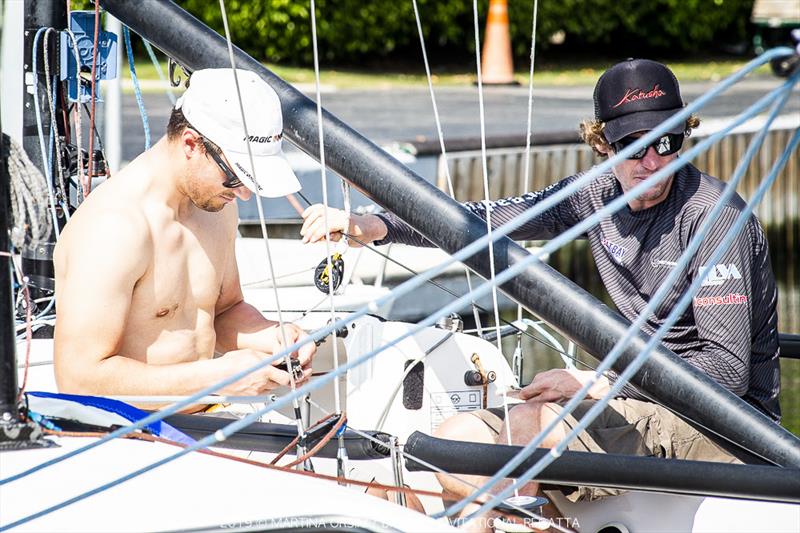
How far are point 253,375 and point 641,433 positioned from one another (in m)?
0.99

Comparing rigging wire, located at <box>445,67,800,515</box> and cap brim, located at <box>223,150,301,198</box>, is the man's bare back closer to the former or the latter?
cap brim, located at <box>223,150,301,198</box>

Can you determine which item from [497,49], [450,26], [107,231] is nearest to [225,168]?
[107,231]

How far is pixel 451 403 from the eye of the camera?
3.51m

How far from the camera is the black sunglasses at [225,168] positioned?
2883 mm

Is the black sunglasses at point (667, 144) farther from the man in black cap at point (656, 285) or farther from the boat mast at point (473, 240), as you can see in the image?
the boat mast at point (473, 240)

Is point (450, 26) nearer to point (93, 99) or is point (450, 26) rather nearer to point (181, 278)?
point (93, 99)

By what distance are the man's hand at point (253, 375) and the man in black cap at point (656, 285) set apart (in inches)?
16.1

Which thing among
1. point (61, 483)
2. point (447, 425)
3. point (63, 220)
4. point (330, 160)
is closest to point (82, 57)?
point (63, 220)

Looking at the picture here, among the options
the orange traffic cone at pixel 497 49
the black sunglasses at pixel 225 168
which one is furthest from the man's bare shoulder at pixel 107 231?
the orange traffic cone at pixel 497 49

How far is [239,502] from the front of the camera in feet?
7.22

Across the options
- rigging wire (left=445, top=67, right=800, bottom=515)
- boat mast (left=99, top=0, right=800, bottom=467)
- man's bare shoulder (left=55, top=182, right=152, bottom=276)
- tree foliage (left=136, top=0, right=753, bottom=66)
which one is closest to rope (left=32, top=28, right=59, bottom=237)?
man's bare shoulder (left=55, top=182, right=152, bottom=276)

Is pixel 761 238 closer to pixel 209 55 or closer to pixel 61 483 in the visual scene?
pixel 209 55

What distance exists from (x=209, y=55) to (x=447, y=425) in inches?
41.7

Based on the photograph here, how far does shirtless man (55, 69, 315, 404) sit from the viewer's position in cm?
280
